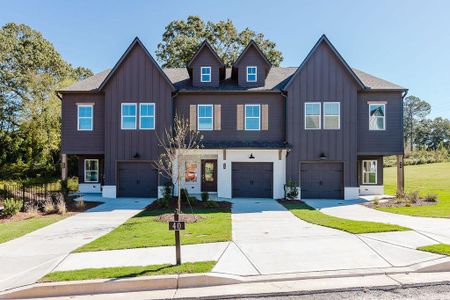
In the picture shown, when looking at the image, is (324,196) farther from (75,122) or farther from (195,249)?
(75,122)

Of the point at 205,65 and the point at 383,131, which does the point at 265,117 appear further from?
the point at 383,131

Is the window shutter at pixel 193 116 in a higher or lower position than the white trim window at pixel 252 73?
lower

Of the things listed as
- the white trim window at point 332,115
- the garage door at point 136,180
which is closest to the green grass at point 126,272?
the garage door at point 136,180

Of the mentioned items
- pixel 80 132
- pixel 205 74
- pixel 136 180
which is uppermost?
pixel 205 74

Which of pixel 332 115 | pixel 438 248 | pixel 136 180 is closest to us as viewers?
pixel 438 248

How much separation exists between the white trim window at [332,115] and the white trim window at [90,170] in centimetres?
1581

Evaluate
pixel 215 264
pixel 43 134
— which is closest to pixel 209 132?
pixel 215 264

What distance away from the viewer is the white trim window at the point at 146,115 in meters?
19.5

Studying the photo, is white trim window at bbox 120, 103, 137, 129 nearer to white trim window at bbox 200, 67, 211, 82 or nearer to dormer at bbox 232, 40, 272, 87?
white trim window at bbox 200, 67, 211, 82

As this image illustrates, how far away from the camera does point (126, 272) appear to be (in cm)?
675

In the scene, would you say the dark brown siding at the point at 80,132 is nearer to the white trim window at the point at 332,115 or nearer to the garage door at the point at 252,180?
the garage door at the point at 252,180

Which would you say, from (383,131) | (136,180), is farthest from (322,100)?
(136,180)

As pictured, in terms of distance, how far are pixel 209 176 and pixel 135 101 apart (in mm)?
6665

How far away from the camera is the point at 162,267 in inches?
276
